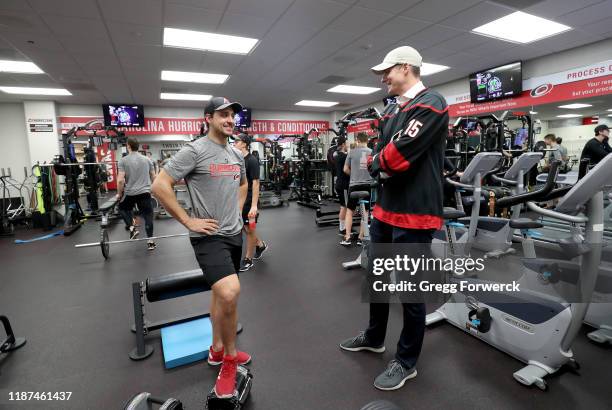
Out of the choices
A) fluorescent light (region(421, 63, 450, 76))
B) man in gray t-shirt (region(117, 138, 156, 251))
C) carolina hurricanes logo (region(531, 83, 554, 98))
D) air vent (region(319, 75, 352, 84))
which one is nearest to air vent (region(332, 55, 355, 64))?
air vent (region(319, 75, 352, 84))

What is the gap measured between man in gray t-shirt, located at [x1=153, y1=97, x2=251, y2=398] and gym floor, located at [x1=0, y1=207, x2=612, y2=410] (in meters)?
0.45

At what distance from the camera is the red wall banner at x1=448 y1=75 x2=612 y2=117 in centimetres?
577

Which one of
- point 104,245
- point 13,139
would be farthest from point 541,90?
point 13,139

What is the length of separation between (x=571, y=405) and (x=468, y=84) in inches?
316

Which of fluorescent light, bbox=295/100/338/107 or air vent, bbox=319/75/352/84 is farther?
fluorescent light, bbox=295/100/338/107

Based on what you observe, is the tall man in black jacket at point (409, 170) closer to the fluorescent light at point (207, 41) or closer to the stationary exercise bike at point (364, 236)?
the stationary exercise bike at point (364, 236)

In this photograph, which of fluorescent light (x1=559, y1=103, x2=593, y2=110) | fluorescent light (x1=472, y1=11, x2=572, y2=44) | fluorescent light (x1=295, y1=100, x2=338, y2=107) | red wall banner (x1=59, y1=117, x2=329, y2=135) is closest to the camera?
fluorescent light (x1=472, y1=11, x2=572, y2=44)

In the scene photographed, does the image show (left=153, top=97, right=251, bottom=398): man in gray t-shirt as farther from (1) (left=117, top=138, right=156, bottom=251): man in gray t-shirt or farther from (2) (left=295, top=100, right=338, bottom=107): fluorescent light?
(2) (left=295, top=100, right=338, bottom=107): fluorescent light

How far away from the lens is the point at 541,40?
5.61 m

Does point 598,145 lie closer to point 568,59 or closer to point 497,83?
point 568,59

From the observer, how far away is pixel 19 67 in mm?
6426

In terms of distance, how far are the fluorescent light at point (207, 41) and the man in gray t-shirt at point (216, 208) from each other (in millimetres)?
4105

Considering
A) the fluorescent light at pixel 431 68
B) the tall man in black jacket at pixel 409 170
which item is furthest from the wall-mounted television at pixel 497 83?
the tall man in black jacket at pixel 409 170

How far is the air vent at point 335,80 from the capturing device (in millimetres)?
7930
